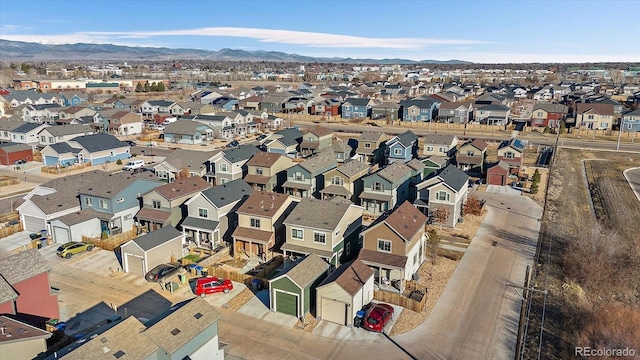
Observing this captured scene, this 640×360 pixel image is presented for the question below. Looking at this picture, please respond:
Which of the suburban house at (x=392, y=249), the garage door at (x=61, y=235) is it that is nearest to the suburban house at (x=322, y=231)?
the suburban house at (x=392, y=249)

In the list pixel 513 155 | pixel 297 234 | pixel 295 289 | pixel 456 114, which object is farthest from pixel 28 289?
pixel 456 114

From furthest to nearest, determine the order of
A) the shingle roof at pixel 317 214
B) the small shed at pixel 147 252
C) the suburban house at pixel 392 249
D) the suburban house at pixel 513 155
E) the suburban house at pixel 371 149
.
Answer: the suburban house at pixel 371 149 < the suburban house at pixel 513 155 < the shingle roof at pixel 317 214 < the small shed at pixel 147 252 < the suburban house at pixel 392 249

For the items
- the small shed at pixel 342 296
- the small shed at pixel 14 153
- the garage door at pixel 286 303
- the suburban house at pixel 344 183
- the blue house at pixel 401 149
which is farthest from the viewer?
the small shed at pixel 14 153

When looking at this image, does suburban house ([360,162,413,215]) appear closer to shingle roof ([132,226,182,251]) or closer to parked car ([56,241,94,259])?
shingle roof ([132,226,182,251])

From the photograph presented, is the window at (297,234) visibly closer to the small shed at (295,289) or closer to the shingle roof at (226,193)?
the small shed at (295,289)

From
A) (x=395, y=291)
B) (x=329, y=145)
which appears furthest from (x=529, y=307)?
(x=329, y=145)

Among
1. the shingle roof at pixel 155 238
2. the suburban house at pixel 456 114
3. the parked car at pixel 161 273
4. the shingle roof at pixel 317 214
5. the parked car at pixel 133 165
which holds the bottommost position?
the parked car at pixel 161 273

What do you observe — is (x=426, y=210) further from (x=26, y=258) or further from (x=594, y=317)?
(x=26, y=258)
